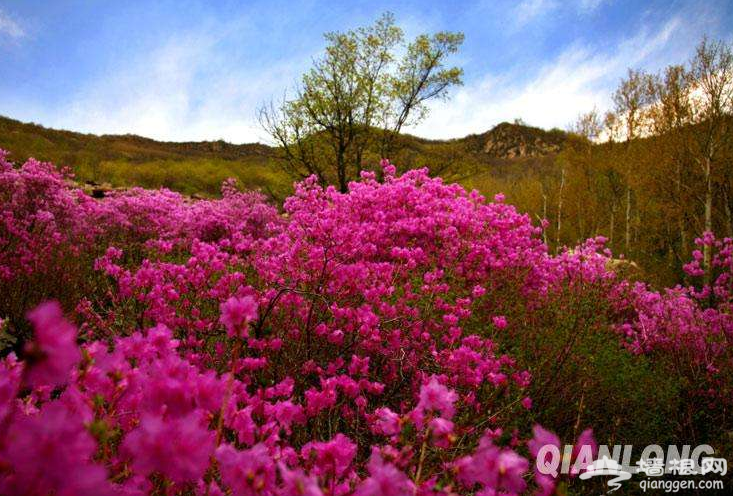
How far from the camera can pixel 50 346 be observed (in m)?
0.60

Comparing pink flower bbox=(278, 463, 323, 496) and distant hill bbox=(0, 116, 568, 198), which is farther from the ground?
distant hill bbox=(0, 116, 568, 198)

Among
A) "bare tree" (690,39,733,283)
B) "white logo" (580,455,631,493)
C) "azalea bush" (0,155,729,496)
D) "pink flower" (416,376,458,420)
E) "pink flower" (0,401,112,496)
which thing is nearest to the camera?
"pink flower" (0,401,112,496)

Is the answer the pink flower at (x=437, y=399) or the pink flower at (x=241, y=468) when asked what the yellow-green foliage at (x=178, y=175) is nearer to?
the pink flower at (x=437, y=399)

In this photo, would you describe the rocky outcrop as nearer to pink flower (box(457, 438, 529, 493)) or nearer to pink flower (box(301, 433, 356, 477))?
pink flower (box(301, 433, 356, 477))

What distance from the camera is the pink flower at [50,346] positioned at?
23.0 inches

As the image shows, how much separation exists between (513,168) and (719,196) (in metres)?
43.4

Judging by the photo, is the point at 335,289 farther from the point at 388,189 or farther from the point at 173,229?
the point at 173,229

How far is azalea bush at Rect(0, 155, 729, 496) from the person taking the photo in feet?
2.66

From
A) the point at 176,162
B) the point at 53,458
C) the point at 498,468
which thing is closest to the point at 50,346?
the point at 53,458

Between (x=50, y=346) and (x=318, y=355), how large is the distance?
2.83 metres

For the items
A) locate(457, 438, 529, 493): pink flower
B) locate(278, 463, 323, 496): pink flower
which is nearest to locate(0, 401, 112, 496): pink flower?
locate(278, 463, 323, 496): pink flower

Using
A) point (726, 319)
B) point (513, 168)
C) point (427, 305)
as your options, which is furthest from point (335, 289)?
point (513, 168)

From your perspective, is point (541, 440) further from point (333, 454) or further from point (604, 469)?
point (604, 469)

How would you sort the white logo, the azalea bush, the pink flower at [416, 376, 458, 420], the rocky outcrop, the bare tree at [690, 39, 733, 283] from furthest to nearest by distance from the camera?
the rocky outcrop
the bare tree at [690, 39, 733, 283]
the pink flower at [416, 376, 458, 420]
the white logo
the azalea bush
